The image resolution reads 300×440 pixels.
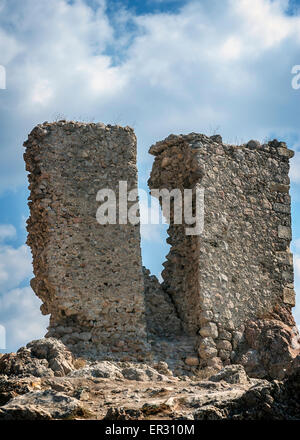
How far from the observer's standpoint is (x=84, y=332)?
1191cm

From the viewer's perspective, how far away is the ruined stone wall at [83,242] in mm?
11977

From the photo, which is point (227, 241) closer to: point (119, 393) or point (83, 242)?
point (83, 242)

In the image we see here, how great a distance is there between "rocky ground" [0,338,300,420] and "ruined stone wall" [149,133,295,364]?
2.26 meters

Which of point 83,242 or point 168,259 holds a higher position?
point 83,242

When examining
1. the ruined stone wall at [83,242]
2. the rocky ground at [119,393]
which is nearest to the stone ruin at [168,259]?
the ruined stone wall at [83,242]

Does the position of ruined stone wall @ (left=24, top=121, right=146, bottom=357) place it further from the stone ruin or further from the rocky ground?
the rocky ground

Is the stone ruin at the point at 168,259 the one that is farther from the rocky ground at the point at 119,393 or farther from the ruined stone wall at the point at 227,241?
the rocky ground at the point at 119,393

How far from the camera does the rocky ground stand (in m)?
7.24

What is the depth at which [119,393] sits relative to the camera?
8648 mm

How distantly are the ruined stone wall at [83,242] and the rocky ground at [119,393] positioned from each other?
895mm

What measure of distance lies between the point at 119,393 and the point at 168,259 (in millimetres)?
5286

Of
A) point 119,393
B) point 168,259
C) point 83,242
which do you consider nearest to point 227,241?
point 168,259

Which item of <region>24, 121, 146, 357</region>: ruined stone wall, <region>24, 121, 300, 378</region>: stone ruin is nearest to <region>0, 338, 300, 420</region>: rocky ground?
<region>24, 121, 146, 357</region>: ruined stone wall

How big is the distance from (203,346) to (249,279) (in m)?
1.76
